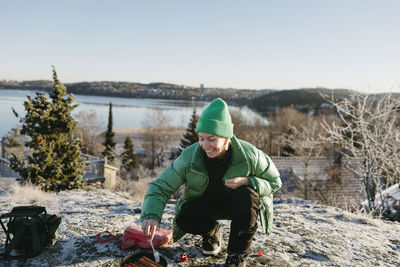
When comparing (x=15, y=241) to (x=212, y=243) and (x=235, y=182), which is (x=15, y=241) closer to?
(x=212, y=243)

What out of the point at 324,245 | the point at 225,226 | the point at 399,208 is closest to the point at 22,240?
the point at 225,226

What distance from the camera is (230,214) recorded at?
2133mm

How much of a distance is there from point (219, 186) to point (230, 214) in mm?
241

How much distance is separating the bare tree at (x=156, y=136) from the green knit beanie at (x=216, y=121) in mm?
40717

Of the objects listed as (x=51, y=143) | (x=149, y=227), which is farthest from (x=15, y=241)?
(x=51, y=143)

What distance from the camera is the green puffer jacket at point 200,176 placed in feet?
6.69

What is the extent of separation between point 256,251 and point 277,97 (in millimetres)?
59102

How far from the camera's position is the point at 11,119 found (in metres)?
49.7

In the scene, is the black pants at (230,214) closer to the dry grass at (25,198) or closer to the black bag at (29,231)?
the black bag at (29,231)

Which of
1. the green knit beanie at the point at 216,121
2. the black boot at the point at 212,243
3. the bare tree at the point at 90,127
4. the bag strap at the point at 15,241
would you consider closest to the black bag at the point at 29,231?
the bag strap at the point at 15,241

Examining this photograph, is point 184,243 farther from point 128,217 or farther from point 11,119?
point 11,119

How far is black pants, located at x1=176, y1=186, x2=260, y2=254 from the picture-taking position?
1.94 metres

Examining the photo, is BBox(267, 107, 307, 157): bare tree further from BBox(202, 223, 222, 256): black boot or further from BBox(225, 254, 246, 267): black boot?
BBox(225, 254, 246, 267): black boot

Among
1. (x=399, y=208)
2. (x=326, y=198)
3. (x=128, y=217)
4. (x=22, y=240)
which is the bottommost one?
(x=326, y=198)
